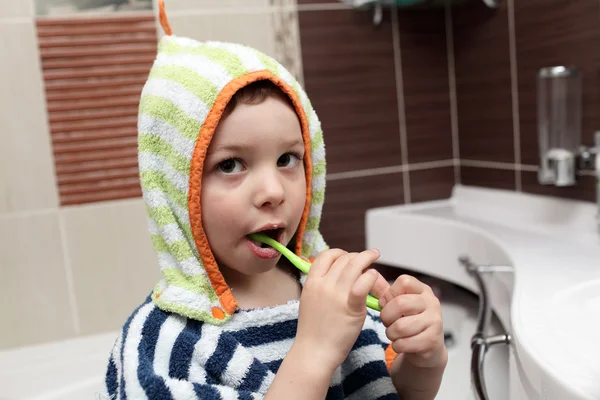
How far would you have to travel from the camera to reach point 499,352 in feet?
3.61

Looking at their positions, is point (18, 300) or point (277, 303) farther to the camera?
point (18, 300)

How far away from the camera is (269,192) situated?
63 cm

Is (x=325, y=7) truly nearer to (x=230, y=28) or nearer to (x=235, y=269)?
(x=230, y=28)

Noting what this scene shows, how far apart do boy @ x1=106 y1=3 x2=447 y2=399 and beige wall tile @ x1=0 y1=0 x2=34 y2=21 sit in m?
0.88

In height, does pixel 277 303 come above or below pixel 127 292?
above

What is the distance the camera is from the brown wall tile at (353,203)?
5.45ft

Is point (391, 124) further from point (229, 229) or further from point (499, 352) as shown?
point (229, 229)

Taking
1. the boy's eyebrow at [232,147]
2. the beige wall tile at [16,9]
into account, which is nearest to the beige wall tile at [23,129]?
the beige wall tile at [16,9]

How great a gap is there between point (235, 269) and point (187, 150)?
0.15 m

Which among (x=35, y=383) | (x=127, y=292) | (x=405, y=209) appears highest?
(x=405, y=209)

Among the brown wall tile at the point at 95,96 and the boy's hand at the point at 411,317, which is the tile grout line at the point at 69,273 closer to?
the brown wall tile at the point at 95,96

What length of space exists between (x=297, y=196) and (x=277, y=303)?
5.6 inches

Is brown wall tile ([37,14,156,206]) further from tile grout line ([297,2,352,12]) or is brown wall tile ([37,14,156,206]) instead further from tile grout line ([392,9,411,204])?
tile grout line ([392,9,411,204])

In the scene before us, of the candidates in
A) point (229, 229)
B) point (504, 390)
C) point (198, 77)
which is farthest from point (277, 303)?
point (504, 390)
